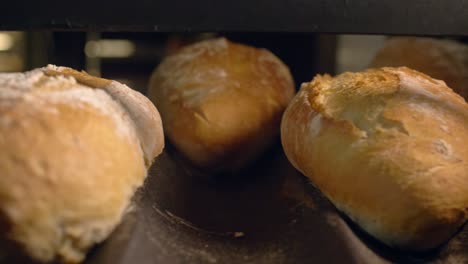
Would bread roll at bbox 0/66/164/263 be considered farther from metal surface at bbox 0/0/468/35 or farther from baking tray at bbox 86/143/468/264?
metal surface at bbox 0/0/468/35

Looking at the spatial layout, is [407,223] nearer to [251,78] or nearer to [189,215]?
[189,215]

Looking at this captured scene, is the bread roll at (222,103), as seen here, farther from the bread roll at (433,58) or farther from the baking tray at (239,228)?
the bread roll at (433,58)

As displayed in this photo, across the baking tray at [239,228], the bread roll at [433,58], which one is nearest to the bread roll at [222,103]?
the baking tray at [239,228]

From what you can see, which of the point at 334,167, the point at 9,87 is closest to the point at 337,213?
the point at 334,167

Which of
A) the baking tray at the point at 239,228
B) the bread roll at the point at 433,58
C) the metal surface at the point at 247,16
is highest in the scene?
the metal surface at the point at 247,16

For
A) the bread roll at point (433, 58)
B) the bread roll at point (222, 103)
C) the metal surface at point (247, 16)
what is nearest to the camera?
the metal surface at point (247, 16)

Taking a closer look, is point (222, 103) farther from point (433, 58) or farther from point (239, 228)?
point (433, 58)

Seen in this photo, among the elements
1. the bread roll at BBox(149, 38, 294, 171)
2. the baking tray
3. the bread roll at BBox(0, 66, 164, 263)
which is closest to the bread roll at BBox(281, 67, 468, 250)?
the baking tray
